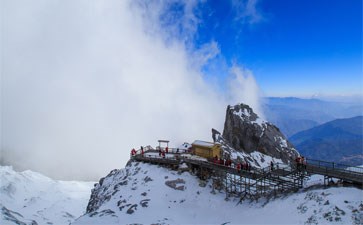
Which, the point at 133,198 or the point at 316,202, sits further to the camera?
the point at 133,198

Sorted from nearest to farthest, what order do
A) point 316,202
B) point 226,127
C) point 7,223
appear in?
point 316,202 < point 226,127 < point 7,223

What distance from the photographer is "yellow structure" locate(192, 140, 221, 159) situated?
5150cm

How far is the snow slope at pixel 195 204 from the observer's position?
94.0ft

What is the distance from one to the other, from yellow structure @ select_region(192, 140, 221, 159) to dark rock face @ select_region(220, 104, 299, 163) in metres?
35.4

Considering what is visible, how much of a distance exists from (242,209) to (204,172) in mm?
10926

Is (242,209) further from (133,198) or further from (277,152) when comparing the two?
(277,152)

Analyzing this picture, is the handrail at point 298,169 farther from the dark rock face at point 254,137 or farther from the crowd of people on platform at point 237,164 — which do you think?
the dark rock face at point 254,137

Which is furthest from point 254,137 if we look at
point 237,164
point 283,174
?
point 283,174

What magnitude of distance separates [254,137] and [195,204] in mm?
51886

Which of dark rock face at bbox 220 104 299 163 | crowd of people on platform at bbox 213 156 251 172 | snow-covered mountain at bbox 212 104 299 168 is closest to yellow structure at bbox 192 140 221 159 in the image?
crowd of people on platform at bbox 213 156 251 172

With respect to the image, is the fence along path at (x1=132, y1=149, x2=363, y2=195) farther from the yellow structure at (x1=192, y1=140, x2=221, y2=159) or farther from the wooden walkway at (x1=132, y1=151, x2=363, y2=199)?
the yellow structure at (x1=192, y1=140, x2=221, y2=159)

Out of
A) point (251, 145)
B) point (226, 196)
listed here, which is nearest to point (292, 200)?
point (226, 196)

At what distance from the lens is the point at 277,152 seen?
8600cm

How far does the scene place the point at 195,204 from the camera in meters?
41.2
